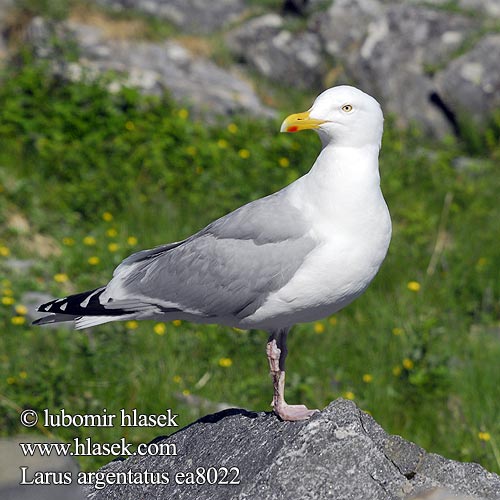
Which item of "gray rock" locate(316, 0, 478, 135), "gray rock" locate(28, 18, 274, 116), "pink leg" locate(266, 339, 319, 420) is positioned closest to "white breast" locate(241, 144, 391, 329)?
"pink leg" locate(266, 339, 319, 420)

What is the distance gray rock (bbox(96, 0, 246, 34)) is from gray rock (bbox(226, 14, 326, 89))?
0.53 m

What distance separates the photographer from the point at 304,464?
349 centimetres

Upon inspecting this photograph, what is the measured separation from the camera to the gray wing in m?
3.82

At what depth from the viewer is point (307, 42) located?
11383 millimetres

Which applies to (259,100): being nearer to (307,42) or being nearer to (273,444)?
(307,42)

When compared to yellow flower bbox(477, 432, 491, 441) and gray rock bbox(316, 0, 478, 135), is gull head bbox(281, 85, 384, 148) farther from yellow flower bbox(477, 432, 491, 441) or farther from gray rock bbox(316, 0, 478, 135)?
gray rock bbox(316, 0, 478, 135)

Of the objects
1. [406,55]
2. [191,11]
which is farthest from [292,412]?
[191,11]

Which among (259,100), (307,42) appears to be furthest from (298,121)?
(307,42)

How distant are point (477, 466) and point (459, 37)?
7660 mm

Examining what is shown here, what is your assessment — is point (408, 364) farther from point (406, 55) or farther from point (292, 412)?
point (406, 55)

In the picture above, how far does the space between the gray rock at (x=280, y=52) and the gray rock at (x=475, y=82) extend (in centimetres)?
161

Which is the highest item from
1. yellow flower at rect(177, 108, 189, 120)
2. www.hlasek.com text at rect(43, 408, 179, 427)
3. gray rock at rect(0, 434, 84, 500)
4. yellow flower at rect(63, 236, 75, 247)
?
yellow flower at rect(177, 108, 189, 120)

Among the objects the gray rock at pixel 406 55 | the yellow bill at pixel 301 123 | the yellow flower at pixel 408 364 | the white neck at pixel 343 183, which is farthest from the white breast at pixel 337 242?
the gray rock at pixel 406 55

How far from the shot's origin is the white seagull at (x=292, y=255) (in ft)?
12.2
